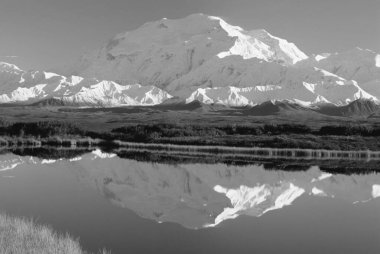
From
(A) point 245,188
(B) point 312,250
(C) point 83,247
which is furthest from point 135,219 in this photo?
(A) point 245,188

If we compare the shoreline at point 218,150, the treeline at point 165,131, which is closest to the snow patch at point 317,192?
the shoreline at point 218,150

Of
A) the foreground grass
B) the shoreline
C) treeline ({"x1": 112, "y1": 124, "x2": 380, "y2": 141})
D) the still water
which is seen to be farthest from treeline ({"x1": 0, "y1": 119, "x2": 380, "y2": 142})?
the foreground grass

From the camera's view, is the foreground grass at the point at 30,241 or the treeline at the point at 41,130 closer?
the foreground grass at the point at 30,241

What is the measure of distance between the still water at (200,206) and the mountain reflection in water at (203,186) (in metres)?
0.06

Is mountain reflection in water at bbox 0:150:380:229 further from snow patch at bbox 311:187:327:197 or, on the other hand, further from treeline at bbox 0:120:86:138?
treeline at bbox 0:120:86:138

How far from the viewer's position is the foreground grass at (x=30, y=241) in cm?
1835

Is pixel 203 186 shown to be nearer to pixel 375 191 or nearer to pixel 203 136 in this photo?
pixel 375 191

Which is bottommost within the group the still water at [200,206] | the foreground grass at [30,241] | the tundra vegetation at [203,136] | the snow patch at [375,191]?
the snow patch at [375,191]

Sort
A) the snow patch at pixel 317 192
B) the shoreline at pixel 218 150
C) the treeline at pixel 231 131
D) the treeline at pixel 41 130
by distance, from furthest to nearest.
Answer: the treeline at pixel 41 130, the treeline at pixel 231 131, the shoreline at pixel 218 150, the snow patch at pixel 317 192

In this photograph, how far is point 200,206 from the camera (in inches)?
1208

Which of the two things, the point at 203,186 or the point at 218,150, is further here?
the point at 218,150

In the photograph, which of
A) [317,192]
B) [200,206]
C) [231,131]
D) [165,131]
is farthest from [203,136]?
[200,206]

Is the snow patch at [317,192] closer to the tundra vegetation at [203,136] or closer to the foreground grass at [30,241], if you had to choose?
the foreground grass at [30,241]

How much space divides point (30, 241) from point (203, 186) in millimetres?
21675
